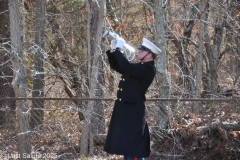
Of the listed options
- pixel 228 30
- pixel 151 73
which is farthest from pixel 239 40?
pixel 151 73

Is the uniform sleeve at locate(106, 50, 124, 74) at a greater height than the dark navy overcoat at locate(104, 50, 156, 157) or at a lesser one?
greater

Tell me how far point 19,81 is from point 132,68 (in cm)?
259

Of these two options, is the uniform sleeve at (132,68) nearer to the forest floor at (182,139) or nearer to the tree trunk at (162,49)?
the forest floor at (182,139)

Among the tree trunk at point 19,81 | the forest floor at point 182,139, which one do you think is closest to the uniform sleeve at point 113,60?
the tree trunk at point 19,81

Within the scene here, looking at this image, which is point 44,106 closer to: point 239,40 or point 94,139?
point 94,139

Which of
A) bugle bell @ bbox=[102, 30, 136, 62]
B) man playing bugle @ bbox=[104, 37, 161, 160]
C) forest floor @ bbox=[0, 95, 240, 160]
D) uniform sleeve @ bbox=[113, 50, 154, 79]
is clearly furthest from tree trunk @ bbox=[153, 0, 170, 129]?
uniform sleeve @ bbox=[113, 50, 154, 79]

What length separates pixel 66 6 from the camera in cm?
1090

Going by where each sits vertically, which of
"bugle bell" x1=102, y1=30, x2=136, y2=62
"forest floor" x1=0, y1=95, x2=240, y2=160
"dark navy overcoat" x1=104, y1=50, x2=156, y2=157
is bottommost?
"forest floor" x1=0, y1=95, x2=240, y2=160

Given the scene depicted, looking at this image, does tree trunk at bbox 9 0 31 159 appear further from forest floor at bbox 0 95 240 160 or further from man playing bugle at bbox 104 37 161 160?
man playing bugle at bbox 104 37 161 160

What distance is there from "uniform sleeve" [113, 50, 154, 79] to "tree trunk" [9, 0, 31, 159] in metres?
2.41

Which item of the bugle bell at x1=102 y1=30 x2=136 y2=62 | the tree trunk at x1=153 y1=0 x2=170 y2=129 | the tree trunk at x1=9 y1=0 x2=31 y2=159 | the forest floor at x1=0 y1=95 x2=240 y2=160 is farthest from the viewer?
the tree trunk at x1=153 y1=0 x2=170 y2=129

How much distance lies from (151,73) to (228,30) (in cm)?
886

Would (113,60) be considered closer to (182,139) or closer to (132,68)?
(132,68)

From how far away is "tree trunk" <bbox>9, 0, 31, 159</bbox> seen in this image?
6.05 m
